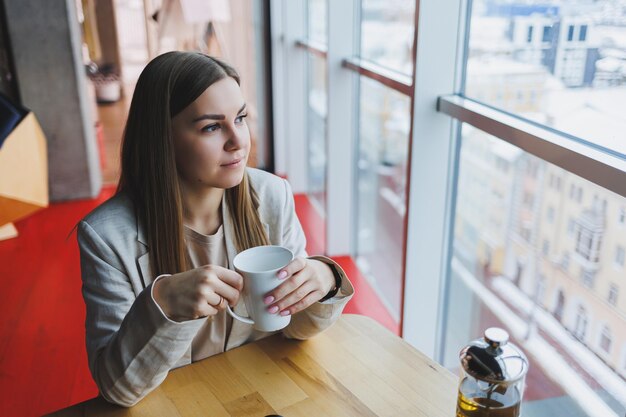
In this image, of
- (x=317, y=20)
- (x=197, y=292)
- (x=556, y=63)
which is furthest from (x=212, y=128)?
(x=317, y=20)

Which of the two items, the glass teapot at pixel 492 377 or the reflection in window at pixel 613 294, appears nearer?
the glass teapot at pixel 492 377

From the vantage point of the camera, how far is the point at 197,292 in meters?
0.91

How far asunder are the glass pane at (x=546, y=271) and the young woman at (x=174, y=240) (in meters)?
0.66

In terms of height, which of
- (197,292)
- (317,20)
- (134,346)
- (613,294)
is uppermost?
(317,20)

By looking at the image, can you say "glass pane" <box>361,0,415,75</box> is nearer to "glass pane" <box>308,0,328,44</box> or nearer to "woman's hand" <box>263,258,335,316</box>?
"glass pane" <box>308,0,328,44</box>

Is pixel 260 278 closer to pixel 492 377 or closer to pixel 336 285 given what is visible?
pixel 336 285

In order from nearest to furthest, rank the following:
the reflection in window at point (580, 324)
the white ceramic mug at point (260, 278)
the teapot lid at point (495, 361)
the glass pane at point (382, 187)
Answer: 1. the teapot lid at point (495, 361)
2. the white ceramic mug at point (260, 278)
3. the reflection in window at point (580, 324)
4. the glass pane at point (382, 187)

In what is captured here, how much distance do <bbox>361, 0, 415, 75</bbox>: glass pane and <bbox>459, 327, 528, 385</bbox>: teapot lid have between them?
1.63 meters

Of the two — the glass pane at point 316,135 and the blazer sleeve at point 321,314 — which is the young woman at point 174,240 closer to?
the blazer sleeve at point 321,314

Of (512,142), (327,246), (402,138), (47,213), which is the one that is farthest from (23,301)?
(512,142)

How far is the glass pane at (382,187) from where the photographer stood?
8.50 ft

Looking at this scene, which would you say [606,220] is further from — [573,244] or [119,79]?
[119,79]

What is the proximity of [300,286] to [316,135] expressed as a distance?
3145 millimetres

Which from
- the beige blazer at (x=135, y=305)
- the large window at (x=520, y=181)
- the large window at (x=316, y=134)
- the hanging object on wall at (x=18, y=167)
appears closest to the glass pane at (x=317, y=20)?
the large window at (x=316, y=134)
